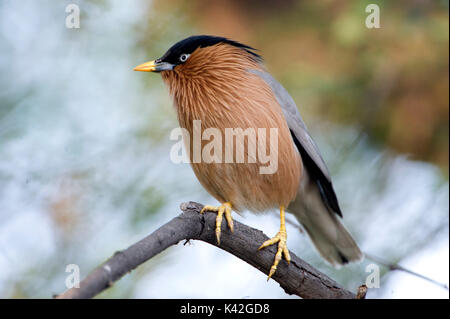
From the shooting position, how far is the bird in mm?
2938

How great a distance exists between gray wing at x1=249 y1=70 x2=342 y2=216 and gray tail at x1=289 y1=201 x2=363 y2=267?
219mm

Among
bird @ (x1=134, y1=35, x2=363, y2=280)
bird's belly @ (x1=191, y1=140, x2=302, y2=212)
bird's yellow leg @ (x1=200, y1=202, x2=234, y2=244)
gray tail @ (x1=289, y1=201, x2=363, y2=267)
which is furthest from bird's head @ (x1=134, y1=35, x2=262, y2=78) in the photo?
gray tail @ (x1=289, y1=201, x2=363, y2=267)

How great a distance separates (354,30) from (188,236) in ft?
7.08

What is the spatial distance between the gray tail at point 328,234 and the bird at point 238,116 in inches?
11.9

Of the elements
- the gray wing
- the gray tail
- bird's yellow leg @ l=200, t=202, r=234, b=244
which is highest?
the gray wing

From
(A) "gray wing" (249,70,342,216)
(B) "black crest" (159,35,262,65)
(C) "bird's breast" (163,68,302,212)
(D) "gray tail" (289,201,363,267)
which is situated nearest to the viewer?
(C) "bird's breast" (163,68,302,212)

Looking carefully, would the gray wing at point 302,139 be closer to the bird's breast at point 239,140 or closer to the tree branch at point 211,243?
the bird's breast at point 239,140

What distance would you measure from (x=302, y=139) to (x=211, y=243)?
1.13m

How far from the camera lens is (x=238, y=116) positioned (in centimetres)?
291

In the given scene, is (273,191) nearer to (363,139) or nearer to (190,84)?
(190,84)

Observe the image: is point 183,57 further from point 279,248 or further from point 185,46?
point 279,248

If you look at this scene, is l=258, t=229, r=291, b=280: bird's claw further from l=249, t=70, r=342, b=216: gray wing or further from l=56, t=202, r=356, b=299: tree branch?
l=249, t=70, r=342, b=216: gray wing
